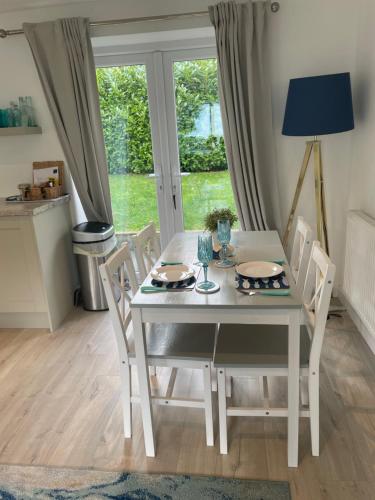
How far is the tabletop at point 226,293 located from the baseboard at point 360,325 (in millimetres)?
898

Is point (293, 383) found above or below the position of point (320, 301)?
below

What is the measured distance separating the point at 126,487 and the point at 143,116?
2.64 metres

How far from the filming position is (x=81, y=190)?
3.04 m

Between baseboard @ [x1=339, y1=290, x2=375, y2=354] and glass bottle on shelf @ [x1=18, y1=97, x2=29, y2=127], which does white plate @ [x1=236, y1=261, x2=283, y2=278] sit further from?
glass bottle on shelf @ [x1=18, y1=97, x2=29, y2=127]

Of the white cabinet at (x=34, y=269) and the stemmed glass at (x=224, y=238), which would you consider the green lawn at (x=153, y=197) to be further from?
the stemmed glass at (x=224, y=238)

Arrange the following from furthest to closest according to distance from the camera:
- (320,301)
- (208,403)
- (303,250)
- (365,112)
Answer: (365,112) < (303,250) < (208,403) < (320,301)

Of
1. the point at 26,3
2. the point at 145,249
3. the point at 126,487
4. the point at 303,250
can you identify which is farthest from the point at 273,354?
the point at 26,3

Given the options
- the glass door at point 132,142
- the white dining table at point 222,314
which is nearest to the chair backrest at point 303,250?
the white dining table at point 222,314

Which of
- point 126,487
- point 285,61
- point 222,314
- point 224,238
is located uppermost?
point 285,61

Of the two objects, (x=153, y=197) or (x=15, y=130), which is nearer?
(x=15, y=130)

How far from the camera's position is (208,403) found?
1.68 metres

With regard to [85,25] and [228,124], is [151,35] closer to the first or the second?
[85,25]

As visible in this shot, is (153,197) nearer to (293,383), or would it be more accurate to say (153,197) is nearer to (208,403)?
(208,403)

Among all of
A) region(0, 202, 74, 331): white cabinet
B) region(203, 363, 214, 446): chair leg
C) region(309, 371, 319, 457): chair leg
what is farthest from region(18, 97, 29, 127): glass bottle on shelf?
region(309, 371, 319, 457): chair leg
